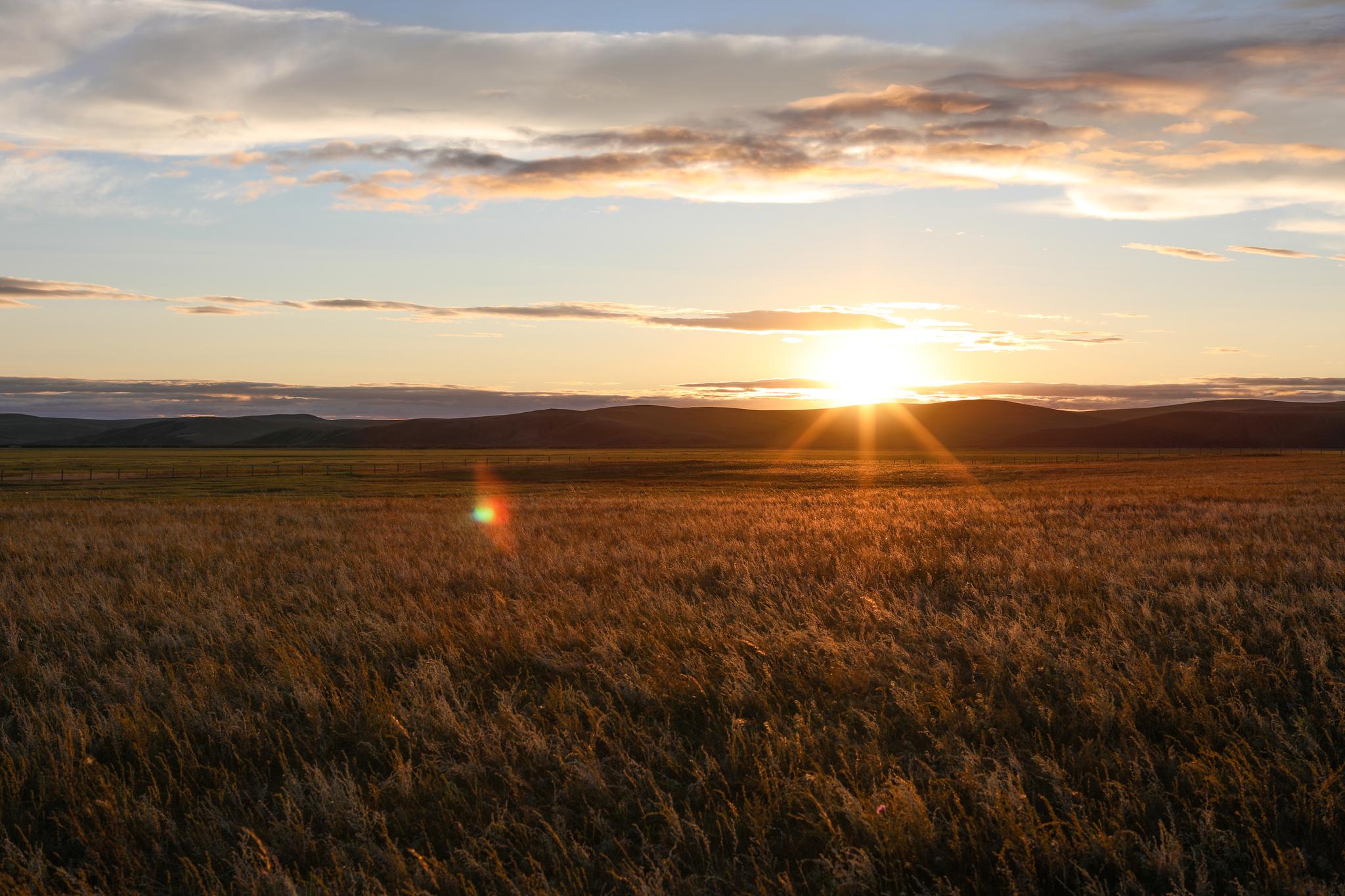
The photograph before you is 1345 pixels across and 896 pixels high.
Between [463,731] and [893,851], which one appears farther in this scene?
[463,731]

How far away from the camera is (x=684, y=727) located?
6508 millimetres

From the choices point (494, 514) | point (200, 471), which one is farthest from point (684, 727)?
point (200, 471)

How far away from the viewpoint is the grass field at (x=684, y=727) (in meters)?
4.66

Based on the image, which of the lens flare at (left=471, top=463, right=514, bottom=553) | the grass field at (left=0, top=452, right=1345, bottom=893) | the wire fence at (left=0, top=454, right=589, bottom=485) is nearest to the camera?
the grass field at (left=0, top=452, right=1345, bottom=893)

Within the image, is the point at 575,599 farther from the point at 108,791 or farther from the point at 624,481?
the point at 624,481

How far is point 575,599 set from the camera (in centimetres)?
1107

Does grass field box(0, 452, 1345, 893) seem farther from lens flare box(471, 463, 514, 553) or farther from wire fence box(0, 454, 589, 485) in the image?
wire fence box(0, 454, 589, 485)

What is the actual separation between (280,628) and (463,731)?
492 cm

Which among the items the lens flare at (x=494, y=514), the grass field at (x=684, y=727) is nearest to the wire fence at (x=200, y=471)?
the lens flare at (x=494, y=514)

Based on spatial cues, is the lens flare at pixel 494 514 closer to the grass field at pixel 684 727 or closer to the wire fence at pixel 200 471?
the grass field at pixel 684 727

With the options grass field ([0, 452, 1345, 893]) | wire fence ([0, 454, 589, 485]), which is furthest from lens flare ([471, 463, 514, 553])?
wire fence ([0, 454, 589, 485])

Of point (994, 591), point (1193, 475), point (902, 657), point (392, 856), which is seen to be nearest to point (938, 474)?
point (1193, 475)

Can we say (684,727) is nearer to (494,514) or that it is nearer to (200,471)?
(494,514)

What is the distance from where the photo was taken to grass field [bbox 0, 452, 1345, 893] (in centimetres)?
466
